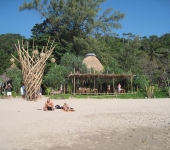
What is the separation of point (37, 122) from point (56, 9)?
23.9m

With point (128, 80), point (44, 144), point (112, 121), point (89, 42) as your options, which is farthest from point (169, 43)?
point (44, 144)

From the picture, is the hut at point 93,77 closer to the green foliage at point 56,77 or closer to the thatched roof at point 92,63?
the thatched roof at point 92,63

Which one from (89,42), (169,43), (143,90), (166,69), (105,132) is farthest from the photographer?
(169,43)

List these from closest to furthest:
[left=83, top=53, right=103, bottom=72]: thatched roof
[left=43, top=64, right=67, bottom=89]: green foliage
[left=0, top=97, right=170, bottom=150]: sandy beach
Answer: [left=0, top=97, right=170, bottom=150]: sandy beach → [left=43, top=64, right=67, bottom=89]: green foliage → [left=83, top=53, right=103, bottom=72]: thatched roof

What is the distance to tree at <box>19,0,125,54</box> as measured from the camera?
91.4 ft

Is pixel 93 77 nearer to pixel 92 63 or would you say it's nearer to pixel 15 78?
pixel 92 63

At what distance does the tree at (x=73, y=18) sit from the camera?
91.4ft

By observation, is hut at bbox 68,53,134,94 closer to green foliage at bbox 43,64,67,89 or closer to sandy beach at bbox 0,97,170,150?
green foliage at bbox 43,64,67,89

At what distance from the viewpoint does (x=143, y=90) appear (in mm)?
21859

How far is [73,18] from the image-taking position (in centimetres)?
2806

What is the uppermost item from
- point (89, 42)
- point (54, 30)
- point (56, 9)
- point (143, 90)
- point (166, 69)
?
point (56, 9)

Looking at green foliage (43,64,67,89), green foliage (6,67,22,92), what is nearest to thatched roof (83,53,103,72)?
green foliage (43,64,67,89)

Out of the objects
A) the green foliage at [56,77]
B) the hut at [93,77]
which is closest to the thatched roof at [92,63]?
the hut at [93,77]

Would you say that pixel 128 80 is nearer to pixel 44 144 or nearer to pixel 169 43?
pixel 44 144
